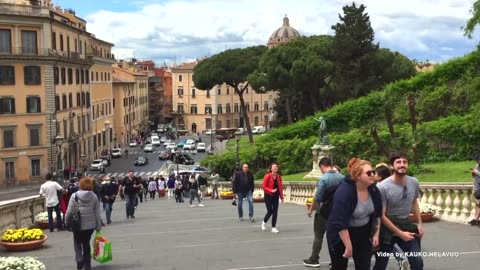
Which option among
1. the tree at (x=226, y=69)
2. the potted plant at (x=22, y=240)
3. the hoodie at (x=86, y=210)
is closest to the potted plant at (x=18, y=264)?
the hoodie at (x=86, y=210)

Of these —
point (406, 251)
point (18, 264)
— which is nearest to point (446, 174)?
point (406, 251)

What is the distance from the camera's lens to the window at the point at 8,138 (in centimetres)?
5419

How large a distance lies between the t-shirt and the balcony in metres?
51.6

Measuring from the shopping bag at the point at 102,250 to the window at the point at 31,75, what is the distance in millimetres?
49829

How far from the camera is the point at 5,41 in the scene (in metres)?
53.1

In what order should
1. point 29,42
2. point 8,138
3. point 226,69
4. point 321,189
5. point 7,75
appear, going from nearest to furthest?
point 321,189 → point 7,75 → point 8,138 → point 29,42 → point 226,69

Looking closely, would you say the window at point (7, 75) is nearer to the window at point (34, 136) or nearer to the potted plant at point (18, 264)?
the window at point (34, 136)

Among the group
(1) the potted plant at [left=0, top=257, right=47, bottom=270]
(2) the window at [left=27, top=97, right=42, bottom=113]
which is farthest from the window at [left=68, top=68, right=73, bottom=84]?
(1) the potted plant at [left=0, top=257, right=47, bottom=270]

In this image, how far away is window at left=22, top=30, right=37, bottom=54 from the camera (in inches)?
2149

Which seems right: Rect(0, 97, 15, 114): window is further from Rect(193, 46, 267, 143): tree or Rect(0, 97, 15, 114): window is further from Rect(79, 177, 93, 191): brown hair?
Rect(79, 177, 93, 191): brown hair

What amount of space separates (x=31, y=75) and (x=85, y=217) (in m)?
50.3

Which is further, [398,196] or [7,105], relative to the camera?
[7,105]

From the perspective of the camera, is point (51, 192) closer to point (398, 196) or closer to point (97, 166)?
point (398, 196)

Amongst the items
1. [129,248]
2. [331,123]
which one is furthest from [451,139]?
[129,248]
